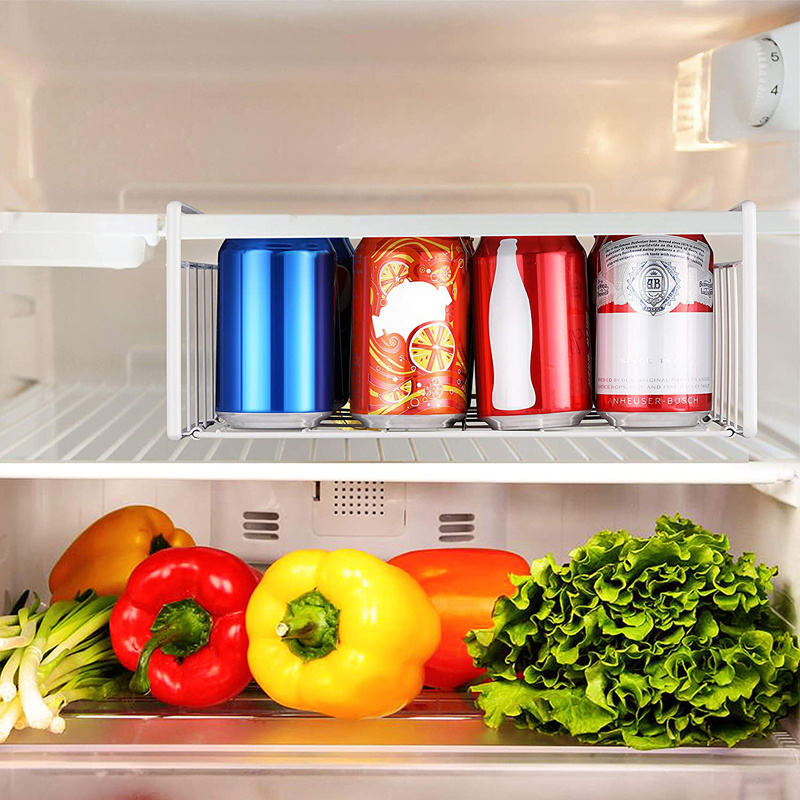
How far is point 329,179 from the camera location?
143 centimetres

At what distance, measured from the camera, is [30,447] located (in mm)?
1225

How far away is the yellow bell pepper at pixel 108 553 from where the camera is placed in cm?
133

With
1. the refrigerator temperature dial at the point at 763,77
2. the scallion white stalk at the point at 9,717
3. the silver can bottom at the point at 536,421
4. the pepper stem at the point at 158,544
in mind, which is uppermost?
the refrigerator temperature dial at the point at 763,77

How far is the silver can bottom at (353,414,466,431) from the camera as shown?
1095 millimetres

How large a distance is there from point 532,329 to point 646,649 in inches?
15.1

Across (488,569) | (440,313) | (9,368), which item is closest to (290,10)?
(440,313)

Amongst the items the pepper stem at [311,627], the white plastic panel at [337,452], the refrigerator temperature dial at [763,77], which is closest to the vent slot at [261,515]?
the white plastic panel at [337,452]

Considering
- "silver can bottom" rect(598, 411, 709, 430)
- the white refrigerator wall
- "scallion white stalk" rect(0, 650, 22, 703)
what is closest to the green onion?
"scallion white stalk" rect(0, 650, 22, 703)

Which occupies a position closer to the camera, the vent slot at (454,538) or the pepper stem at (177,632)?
the pepper stem at (177,632)

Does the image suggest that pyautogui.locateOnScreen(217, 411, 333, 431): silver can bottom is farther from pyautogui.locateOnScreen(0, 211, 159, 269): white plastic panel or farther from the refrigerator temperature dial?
the refrigerator temperature dial

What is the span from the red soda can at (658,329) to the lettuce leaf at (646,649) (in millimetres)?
157

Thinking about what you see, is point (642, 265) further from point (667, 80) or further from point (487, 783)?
point (487, 783)

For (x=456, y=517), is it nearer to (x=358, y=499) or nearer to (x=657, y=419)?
(x=358, y=499)

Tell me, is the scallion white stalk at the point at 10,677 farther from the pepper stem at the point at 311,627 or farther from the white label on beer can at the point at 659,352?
the white label on beer can at the point at 659,352
